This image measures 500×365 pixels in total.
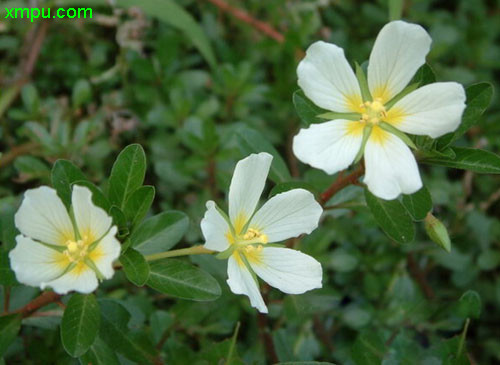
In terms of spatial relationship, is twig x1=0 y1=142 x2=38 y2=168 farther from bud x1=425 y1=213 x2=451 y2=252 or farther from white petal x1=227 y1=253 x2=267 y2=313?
bud x1=425 y1=213 x2=451 y2=252

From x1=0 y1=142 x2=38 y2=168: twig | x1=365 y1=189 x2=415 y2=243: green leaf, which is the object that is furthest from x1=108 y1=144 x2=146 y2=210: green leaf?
x1=0 y1=142 x2=38 y2=168: twig

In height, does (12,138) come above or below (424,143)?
below

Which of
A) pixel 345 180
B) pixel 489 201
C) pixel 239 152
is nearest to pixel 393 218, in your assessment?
pixel 345 180

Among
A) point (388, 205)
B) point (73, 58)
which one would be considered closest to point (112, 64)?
point (73, 58)

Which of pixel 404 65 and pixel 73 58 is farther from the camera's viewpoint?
pixel 73 58

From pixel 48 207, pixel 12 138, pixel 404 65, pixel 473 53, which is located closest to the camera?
pixel 48 207

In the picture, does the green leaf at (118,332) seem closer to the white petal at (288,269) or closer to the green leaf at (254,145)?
the white petal at (288,269)

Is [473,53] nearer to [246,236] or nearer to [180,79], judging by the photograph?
[180,79]
